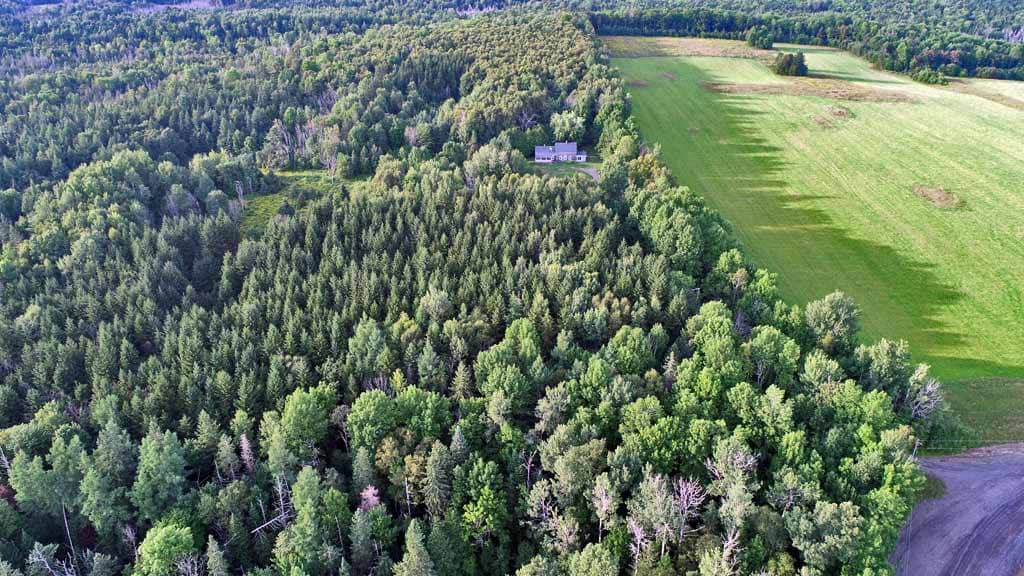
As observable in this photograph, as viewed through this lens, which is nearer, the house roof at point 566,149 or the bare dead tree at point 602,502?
the bare dead tree at point 602,502

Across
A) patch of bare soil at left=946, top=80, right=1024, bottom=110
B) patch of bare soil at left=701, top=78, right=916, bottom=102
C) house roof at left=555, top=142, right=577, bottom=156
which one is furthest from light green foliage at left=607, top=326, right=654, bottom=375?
patch of bare soil at left=946, top=80, right=1024, bottom=110

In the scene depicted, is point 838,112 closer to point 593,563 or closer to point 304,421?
point 593,563

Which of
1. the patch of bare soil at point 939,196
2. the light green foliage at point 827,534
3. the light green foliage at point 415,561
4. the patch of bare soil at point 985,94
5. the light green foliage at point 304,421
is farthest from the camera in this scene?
the patch of bare soil at point 985,94

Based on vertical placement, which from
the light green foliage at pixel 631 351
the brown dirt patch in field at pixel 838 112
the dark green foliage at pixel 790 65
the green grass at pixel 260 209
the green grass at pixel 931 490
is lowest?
the green grass at pixel 931 490

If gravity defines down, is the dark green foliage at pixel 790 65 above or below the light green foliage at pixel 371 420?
above

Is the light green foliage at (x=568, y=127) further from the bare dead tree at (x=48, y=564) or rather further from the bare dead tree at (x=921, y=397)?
the bare dead tree at (x=48, y=564)

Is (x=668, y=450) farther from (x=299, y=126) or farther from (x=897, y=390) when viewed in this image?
(x=299, y=126)

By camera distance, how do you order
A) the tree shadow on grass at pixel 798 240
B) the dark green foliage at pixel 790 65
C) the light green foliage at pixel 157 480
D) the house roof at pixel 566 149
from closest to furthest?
1. the light green foliage at pixel 157 480
2. the tree shadow on grass at pixel 798 240
3. the house roof at pixel 566 149
4. the dark green foliage at pixel 790 65

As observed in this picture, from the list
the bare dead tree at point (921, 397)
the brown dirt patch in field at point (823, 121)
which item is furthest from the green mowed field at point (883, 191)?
the bare dead tree at point (921, 397)
